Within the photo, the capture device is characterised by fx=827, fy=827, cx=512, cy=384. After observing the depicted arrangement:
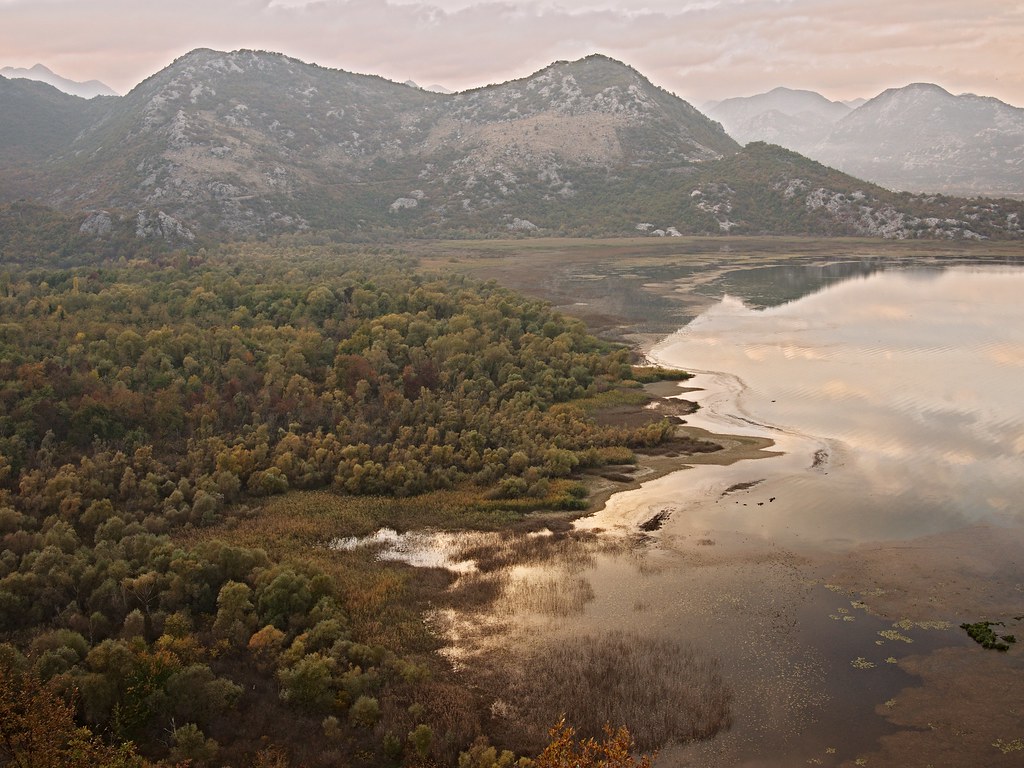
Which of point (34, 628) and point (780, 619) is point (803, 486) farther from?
point (34, 628)

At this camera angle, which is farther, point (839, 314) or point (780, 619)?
point (839, 314)

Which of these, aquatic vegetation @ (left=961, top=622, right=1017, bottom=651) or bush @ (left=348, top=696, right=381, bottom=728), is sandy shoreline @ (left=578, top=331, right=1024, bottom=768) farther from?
bush @ (left=348, top=696, right=381, bottom=728)

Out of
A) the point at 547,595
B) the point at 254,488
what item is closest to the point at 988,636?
the point at 547,595

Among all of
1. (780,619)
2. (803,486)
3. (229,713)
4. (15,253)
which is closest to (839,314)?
(803,486)

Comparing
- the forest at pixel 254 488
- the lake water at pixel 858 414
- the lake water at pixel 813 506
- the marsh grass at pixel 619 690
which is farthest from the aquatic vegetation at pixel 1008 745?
the lake water at pixel 858 414

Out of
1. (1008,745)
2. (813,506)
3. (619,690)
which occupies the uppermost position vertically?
(813,506)

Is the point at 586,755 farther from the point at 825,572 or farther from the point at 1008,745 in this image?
the point at 825,572
